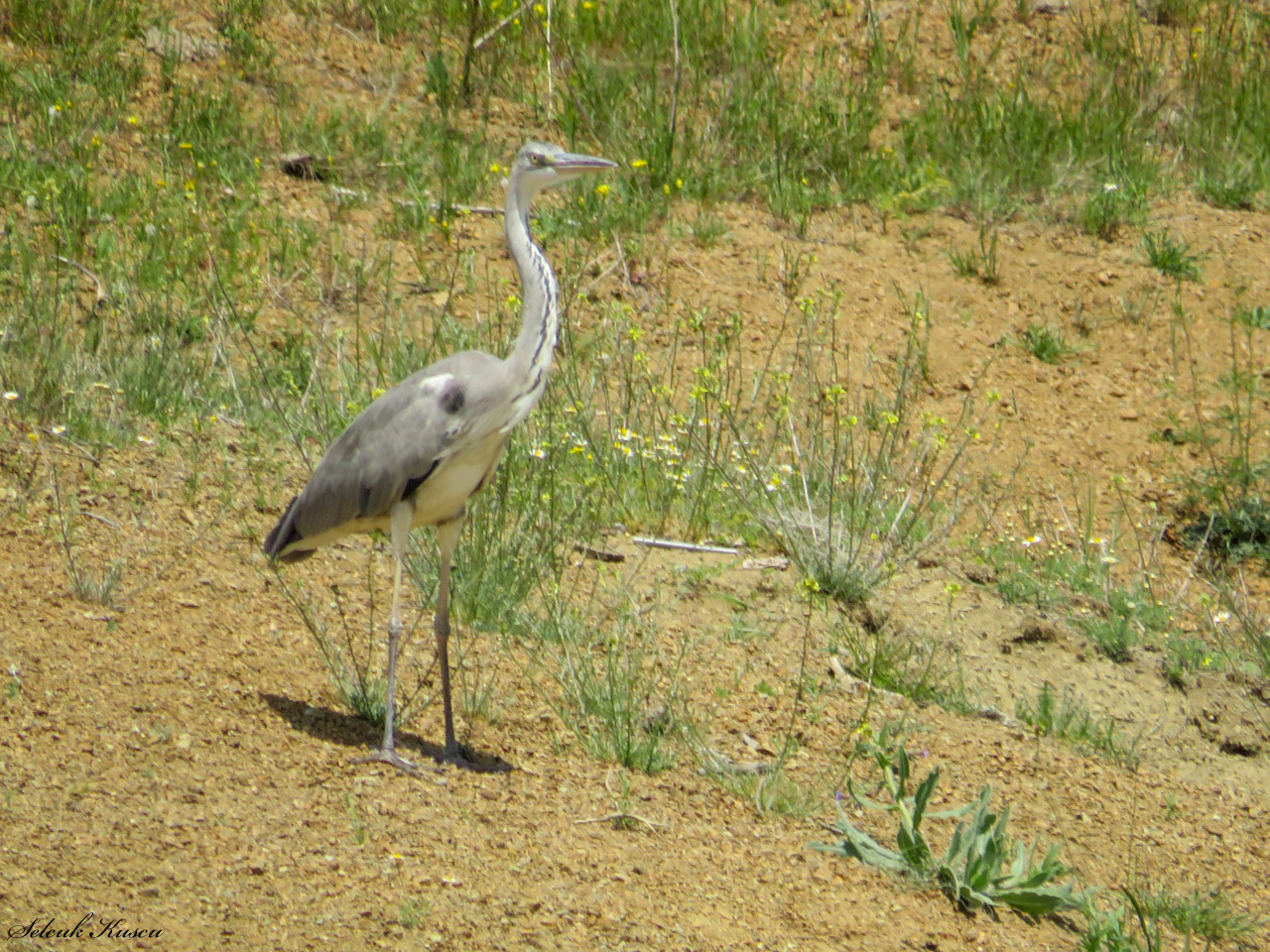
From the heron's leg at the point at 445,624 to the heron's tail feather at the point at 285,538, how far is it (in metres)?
0.49

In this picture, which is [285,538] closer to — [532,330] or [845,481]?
[532,330]

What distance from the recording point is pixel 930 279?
30.3 feet

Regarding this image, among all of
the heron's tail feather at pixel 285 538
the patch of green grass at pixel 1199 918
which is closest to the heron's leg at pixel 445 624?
the heron's tail feather at pixel 285 538

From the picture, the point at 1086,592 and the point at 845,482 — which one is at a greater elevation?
the point at 845,482

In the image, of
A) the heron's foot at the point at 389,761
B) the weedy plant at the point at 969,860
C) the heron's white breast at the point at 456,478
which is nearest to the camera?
the weedy plant at the point at 969,860

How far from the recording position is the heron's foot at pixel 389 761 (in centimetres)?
454

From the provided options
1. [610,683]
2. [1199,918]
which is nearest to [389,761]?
[610,683]

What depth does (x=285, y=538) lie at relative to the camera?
5.13 metres

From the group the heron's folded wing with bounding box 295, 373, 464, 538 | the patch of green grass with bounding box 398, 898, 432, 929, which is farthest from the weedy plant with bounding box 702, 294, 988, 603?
the patch of green grass with bounding box 398, 898, 432, 929

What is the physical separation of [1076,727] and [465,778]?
8.26ft

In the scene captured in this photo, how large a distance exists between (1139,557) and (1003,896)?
382cm

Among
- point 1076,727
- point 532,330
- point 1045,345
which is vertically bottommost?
point 1076,727

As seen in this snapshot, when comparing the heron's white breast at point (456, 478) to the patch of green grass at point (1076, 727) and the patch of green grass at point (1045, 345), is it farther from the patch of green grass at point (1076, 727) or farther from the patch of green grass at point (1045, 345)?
the patch of green grass at point (1045, 345)

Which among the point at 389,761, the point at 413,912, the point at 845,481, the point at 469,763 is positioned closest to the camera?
the point at 413,912
